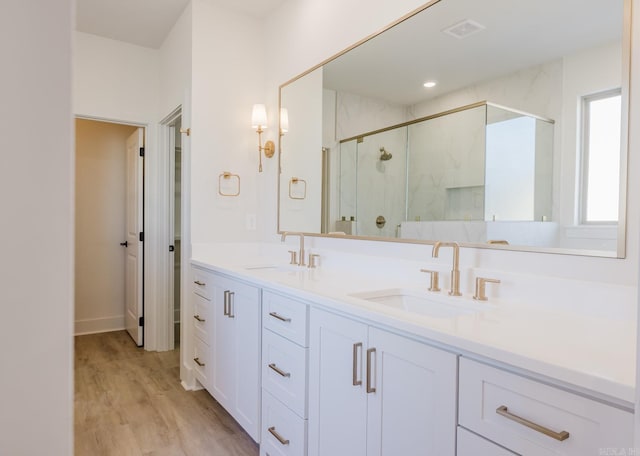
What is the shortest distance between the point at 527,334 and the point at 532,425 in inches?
9.2

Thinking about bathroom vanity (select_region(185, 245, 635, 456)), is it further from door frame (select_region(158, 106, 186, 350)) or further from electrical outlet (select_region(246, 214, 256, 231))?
door frame (select_region(158, 106, 186, 350))

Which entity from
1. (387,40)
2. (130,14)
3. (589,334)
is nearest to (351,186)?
(387,40)

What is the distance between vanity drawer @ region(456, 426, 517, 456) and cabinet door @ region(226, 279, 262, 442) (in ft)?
3.61

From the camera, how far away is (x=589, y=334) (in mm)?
998

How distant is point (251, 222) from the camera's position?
295 centimetres

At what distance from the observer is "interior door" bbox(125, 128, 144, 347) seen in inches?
140

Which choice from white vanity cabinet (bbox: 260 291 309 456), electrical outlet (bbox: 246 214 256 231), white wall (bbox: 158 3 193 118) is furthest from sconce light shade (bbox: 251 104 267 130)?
white vanity cabinet (bbox: 260 291 309 456)

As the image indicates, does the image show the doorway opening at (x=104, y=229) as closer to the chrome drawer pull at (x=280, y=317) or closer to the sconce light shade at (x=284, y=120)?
the sconce light shade at (x=284, y=120)

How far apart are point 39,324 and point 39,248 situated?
0.05 metres

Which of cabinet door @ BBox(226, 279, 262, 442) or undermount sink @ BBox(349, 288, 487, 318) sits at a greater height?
undermount sink @ BBox(349, 288, 487, 318)

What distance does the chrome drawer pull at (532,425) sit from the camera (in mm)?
772

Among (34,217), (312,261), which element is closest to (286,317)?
(312,261)

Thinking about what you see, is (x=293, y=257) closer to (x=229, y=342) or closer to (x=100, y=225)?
(x=229, y=342)

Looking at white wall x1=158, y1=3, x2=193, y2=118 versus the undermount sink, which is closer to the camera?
the undermount sink
